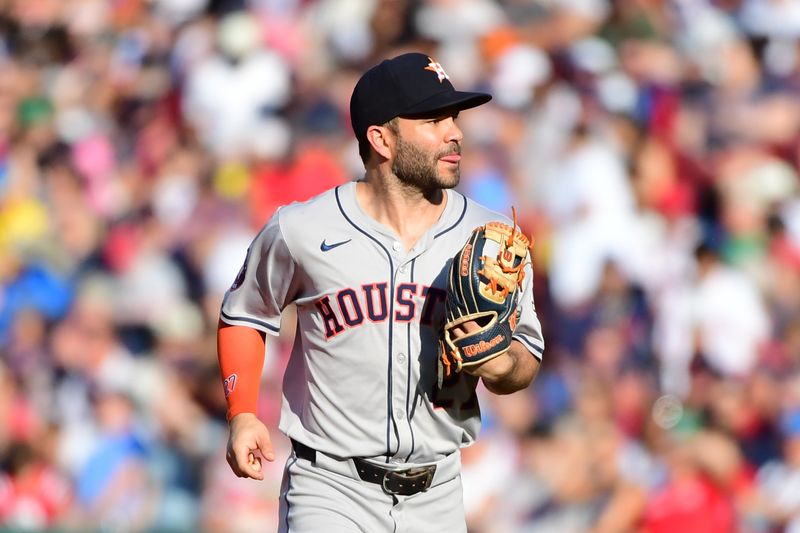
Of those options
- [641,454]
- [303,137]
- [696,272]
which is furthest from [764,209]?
[303,137]

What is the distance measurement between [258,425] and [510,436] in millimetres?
3223

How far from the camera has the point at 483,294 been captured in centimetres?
354

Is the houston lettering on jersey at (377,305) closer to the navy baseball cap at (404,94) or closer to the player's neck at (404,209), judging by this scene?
the player's neck at (404,209)

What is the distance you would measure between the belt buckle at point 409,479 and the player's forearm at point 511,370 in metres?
0.32

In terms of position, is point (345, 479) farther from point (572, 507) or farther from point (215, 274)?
point (215, 274)

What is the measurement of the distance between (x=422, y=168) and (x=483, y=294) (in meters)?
0.50

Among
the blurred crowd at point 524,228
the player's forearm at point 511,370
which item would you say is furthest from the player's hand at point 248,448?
the blurred crowd at point 524,228

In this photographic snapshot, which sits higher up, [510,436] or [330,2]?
[330,2]

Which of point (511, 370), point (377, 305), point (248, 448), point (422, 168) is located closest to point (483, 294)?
point (511, 370)

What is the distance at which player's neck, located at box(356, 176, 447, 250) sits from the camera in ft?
12.9

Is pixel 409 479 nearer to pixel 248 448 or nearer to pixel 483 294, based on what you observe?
pixel 248 448

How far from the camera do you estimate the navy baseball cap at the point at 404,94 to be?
3830 millimetres

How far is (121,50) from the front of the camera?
9.64 meters

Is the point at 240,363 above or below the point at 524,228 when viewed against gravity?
above
